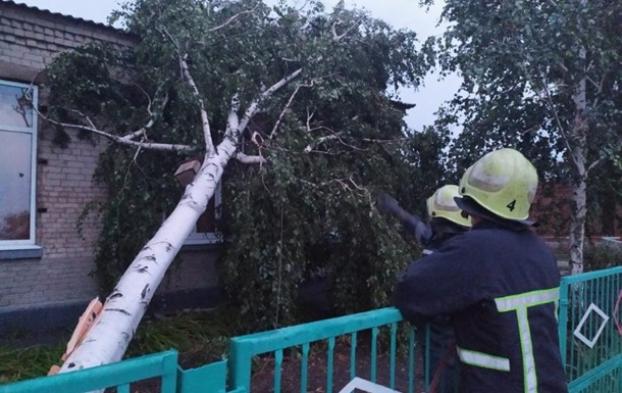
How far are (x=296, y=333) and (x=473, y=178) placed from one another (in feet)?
2.79

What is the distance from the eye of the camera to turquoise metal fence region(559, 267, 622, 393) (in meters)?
3.45

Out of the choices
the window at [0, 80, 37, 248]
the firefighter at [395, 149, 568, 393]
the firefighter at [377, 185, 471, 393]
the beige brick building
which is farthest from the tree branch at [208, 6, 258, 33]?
the firefighter at [395, 149, 568, 393]

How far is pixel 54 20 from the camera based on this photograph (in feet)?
23.2

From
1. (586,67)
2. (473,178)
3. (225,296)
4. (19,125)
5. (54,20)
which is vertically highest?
(54,20)

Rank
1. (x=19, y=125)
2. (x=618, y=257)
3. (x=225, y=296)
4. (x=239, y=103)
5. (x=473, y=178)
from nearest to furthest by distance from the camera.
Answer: (x=473, y=178), (x=239, y=103), (x=19, y=125), (x=225, y=296), (x=618, y=257)

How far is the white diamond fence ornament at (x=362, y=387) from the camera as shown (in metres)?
1.98

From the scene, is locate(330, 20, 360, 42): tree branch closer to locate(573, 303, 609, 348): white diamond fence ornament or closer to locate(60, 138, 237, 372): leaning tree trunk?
locate(60, 138, 237, 372): leaning tree trunk

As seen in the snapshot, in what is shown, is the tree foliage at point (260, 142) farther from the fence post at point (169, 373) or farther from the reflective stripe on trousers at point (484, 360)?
the fence post at point (169, 373)

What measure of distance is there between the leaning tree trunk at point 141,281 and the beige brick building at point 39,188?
239cm

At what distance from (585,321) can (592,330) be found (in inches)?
5.7

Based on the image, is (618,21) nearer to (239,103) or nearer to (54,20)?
(239,103)

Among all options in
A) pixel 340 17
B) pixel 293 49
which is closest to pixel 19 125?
pixel 293 49

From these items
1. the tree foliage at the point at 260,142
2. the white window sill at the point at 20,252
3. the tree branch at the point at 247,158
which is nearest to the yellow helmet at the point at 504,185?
the tree foliage at the point at 260,142

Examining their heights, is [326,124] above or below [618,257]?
above
